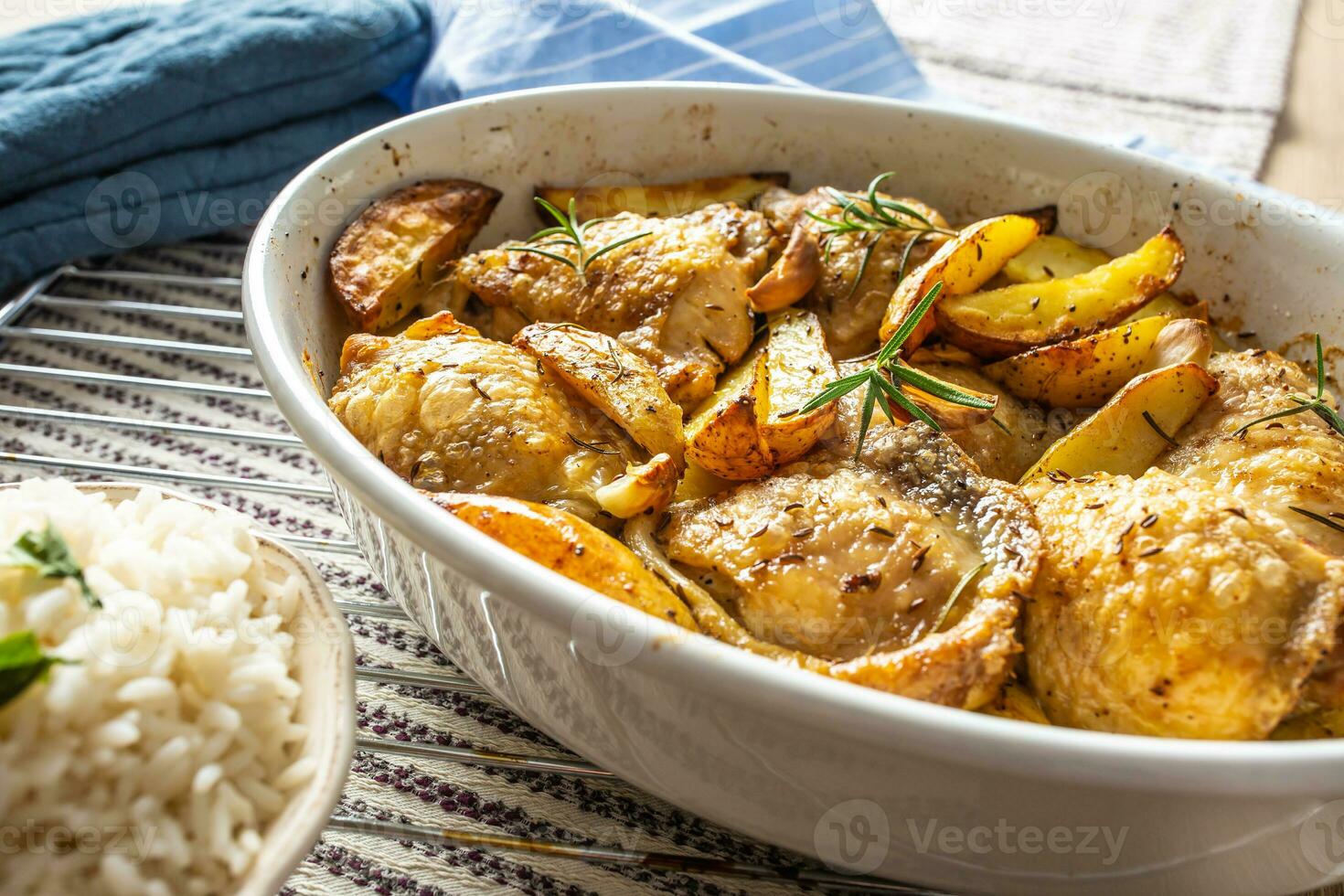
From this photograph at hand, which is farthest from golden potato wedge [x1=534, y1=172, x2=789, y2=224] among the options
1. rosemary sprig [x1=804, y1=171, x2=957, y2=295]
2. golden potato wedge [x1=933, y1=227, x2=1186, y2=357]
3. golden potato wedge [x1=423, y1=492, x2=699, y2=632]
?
golden potato wedge [x1=423, y1=492, x2=699, y2=632]

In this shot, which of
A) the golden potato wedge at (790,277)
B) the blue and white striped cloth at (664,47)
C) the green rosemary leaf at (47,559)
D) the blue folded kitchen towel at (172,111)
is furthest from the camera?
the blue and white striped cloth at (664,47)

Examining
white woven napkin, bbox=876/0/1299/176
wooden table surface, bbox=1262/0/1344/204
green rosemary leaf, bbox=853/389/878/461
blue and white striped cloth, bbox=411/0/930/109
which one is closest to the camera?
green rosemary leaf, bbox=853/389/878/461

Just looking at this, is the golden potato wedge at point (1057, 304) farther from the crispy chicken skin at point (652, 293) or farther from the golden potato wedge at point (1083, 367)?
the crispy chicken skin at point (652, 293)

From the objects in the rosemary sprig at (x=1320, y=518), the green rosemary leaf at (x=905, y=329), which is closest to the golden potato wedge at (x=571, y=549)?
the green rosemary leaf at (x=905, y=329)

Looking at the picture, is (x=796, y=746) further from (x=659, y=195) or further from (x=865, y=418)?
(x=659, y=195)

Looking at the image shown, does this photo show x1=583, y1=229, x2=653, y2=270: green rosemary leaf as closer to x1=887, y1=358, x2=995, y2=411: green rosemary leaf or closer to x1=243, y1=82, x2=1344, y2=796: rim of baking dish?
x1=887, y1=358, x2=995, y2=411: green rosemary leaf

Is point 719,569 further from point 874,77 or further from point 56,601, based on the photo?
point 874,77
